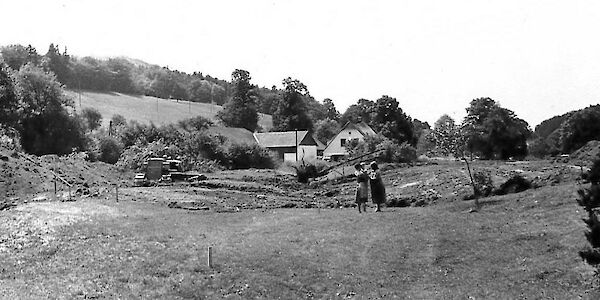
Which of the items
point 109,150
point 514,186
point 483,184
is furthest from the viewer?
point 109,150

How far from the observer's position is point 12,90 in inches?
2559

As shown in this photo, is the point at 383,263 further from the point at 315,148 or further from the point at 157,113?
the point at 157,113

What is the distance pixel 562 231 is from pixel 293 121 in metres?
116

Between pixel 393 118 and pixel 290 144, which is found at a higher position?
pixel 393 118

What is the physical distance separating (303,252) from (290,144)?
316 feet

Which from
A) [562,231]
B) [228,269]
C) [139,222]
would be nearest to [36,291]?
[228,269]

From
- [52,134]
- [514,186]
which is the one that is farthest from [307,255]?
[52,134]

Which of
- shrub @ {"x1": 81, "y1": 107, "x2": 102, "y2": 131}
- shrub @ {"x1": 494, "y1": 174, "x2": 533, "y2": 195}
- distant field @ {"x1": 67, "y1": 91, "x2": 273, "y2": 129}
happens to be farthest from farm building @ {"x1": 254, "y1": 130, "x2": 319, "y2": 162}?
shrub @ {"x1": 494, "y1": 174, "x2": 533, "y2": 195}

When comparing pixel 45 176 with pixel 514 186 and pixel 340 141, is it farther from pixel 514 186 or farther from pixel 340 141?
pixel 340 141

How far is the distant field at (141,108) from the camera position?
139250mm

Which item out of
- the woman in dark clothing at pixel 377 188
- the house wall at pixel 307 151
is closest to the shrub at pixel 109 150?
the house wall at pixel 307 151

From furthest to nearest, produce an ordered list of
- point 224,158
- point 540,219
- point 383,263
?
1. point 224,158
2. point 540,219
3. point 383,263

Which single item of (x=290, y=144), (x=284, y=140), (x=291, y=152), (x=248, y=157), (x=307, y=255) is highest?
(x=284, y=140)

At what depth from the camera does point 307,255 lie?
890 inches
